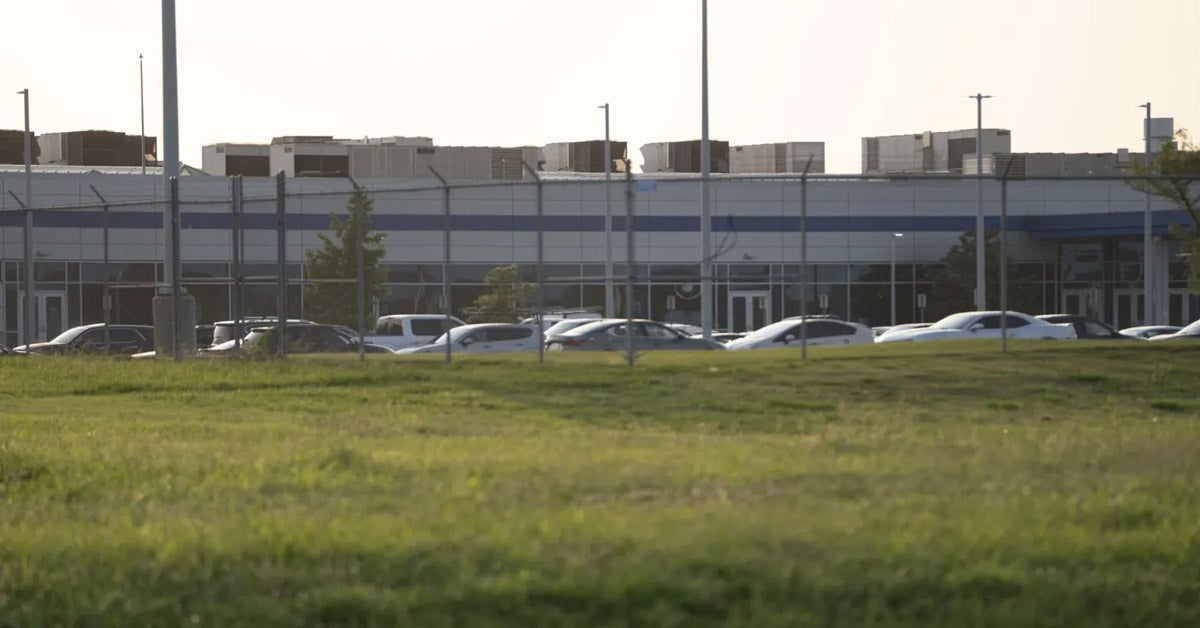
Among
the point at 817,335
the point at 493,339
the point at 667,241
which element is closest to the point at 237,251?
the point at 493,339

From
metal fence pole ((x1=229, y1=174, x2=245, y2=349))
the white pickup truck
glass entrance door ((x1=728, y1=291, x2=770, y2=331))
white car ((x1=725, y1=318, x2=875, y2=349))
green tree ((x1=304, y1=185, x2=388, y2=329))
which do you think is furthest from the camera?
glass entrance door ((x1=728, y1=291, x2=770, y2=331))

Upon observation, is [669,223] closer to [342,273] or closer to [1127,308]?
[1127,308]

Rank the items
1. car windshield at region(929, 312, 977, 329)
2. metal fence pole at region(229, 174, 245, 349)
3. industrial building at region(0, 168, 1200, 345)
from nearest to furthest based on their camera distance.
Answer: metal fence pole at region(229, 174, 245, 349)
car windshield at region(929, 312, 977, 329)
industrial building at region(0, 168, 1200, 345)

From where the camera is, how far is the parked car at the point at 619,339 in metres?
33.8

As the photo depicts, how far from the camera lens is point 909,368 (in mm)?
22141

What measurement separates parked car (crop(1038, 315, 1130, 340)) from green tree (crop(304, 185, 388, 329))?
49.4ft

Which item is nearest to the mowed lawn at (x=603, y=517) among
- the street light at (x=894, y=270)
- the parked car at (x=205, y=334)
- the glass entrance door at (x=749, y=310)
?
the parked car at (x=205, y=334)

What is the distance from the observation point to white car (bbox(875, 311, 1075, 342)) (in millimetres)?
38281

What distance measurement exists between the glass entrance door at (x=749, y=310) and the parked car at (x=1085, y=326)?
55.0ft

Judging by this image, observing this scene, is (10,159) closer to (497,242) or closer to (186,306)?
(497,242)

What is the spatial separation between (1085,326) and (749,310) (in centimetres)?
1784

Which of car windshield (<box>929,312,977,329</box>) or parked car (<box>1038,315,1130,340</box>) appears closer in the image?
car windshield (<box>929,312,977,329</box>)

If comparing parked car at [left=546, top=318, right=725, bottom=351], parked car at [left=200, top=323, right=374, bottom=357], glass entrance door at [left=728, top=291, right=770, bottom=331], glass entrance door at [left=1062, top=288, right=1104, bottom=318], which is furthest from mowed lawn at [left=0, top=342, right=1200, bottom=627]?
glass entrance door at [left=728, top=291, right=770, bottom=331]

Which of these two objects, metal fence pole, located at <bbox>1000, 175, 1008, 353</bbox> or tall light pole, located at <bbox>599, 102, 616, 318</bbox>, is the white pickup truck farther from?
metal fence pole, located at <bbox>1000, 175, 1008, 353</bbox>
